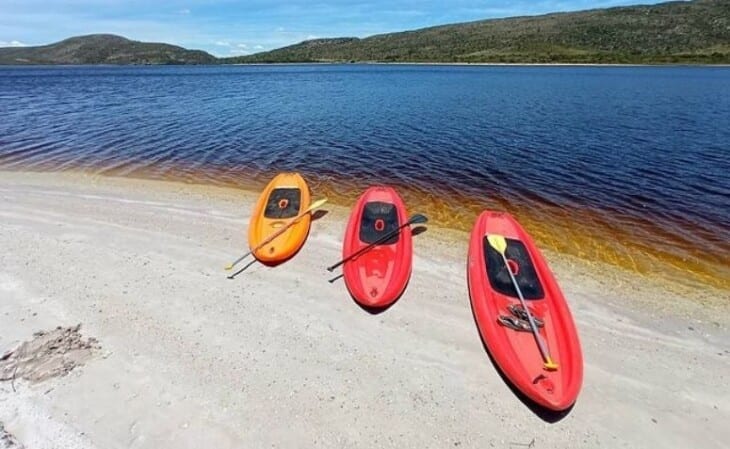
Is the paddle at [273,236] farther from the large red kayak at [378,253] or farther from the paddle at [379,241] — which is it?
the paddle at [379,241]

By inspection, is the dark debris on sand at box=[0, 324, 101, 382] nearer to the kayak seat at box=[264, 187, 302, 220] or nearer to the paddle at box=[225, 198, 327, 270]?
the paddle at box=[225, 198, 327, 270]

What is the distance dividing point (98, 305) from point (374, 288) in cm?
567

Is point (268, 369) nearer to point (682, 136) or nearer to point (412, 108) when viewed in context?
point (682, 136)

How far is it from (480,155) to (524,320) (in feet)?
50.9

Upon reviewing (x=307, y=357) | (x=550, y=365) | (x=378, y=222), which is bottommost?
(x=307, y=357)

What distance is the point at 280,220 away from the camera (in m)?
11.7

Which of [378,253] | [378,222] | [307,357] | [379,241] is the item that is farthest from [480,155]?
[307,357]

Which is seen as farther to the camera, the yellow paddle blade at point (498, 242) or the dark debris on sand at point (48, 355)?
the yellow paddle blade at point (498, 242)

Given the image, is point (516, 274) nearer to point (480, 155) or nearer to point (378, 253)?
point (378, 253)

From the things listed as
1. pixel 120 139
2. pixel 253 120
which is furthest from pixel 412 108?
pixel 120 139

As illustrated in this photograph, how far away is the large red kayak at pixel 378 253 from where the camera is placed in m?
8.48

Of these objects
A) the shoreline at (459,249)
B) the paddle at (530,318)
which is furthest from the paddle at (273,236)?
the paddle at (530,318)

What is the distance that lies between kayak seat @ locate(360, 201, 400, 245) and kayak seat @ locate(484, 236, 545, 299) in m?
2.46

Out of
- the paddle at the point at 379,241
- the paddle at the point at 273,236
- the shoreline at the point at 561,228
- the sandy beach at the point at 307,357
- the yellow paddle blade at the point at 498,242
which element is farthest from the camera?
the shoreline at the point at 561,228
